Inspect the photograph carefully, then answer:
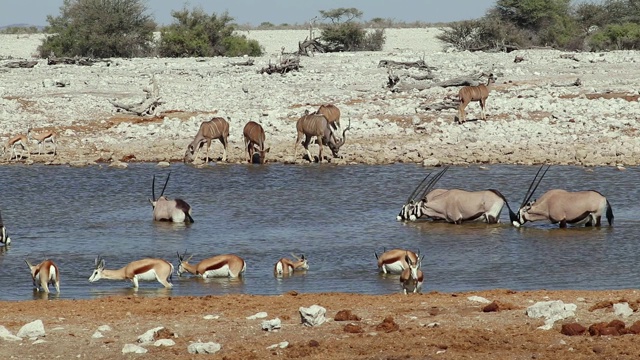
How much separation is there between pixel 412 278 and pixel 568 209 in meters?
5.08

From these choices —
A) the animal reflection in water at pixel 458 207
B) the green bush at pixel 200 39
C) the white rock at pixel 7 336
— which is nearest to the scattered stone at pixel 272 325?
the white rock at pixel 7 336

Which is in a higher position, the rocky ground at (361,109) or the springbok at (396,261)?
the rocky ground at (361,109)

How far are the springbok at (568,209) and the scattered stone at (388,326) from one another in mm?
7725

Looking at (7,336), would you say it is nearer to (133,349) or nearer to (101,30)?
(133,349)

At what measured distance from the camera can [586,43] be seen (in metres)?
40.7

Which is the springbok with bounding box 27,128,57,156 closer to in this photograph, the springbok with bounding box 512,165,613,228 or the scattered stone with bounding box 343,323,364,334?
the springbok with bounding box 512,165,613,228

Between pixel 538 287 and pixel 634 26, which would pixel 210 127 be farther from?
pixel 634 26

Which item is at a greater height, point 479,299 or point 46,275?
point 479,299

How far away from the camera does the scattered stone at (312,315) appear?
30.4 feet

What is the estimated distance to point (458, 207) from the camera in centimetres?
1716

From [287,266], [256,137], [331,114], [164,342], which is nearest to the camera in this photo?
[164,342]

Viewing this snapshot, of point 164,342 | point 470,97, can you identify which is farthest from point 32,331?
point 470,97

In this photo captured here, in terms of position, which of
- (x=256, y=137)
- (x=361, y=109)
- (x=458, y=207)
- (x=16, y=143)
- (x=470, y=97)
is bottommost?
(x=458, y=207)

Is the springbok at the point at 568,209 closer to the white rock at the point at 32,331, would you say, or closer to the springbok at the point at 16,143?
the white rock at the point at 32,331
